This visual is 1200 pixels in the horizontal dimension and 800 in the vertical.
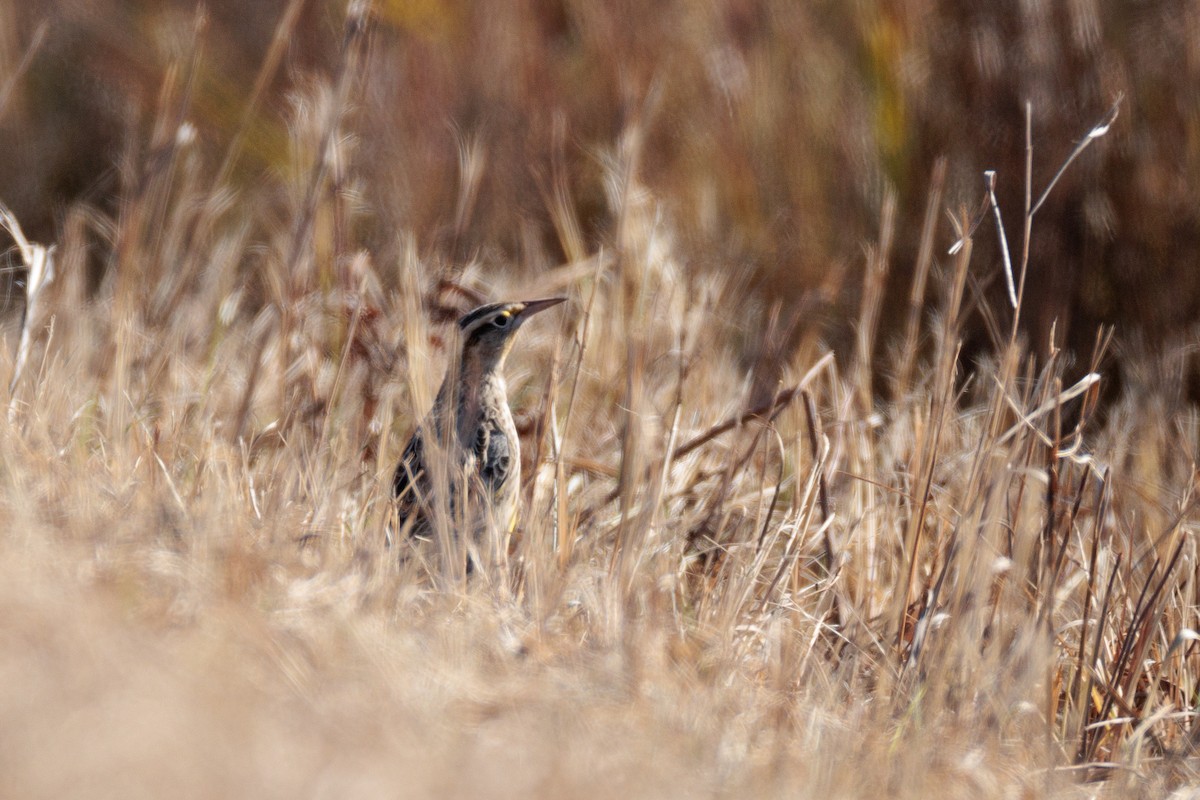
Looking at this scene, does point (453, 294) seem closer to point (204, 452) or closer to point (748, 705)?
point (204, 452)

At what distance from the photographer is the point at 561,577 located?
219cm

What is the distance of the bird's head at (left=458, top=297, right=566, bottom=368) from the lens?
3289 mm

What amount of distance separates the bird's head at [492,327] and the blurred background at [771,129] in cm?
122

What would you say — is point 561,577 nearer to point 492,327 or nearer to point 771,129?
point 492,327

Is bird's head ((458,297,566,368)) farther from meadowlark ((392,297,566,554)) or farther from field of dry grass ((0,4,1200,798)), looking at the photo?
field of dry grass ((0,4,1200,798))

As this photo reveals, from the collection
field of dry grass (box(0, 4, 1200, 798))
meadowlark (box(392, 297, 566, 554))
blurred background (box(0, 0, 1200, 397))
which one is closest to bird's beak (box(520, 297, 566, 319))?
meadowlark (box(392, 297, 566, 554))

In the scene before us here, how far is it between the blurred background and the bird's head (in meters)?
1.22

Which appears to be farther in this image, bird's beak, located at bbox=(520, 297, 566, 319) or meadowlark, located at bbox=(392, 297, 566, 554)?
bird's beak, located at bbox=(520, 297, 566, 319)

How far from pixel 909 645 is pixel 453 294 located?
6.41 feet

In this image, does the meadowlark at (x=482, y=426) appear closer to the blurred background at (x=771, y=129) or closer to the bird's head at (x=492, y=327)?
the bird's head at (x=492, y=327)

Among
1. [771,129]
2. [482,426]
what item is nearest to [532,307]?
[482,426]

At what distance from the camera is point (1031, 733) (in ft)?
7.32

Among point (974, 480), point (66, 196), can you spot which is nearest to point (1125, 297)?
point (974, 480)

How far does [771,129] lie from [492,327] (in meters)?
2.18
